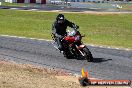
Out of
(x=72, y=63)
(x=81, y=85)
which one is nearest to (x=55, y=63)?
(x=72, y=63)

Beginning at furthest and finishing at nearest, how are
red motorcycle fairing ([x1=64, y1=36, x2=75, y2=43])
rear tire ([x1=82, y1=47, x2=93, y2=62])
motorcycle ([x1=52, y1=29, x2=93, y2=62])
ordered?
red motorcycle fairing ([x1=64, y1=36, x2=75, y2=43])
motorcycle ([x1=52, y1=29, x2=93, y2=62])
rear tire ([x1=82, y1=47, x2=93, y2=62])

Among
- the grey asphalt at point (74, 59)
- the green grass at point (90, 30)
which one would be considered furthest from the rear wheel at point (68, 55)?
the green grass at point (90, 30)

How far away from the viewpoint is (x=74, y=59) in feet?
52.9

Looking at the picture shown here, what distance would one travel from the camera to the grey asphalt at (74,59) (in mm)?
13628

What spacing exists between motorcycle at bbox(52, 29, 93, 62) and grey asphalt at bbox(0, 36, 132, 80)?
0.27 meters

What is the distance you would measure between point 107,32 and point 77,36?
580 inches

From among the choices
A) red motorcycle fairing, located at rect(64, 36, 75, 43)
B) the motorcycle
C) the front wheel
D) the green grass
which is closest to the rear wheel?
the motorcycle

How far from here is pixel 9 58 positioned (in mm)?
15828

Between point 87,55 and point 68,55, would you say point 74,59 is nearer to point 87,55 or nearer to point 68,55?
point 68,55

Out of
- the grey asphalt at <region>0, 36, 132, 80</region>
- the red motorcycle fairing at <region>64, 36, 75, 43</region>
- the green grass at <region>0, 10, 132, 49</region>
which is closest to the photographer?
the grey asphalt at <region>0, 36, 132, 80</region>

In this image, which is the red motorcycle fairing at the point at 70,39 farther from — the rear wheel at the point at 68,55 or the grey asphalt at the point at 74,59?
the grey asphalt at the point at 74,59

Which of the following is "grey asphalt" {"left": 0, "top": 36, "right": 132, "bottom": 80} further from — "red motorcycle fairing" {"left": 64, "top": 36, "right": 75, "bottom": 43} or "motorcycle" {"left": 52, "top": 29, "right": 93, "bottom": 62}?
"red motorcycle fairing" {"left": 64, "top": 36, "right": 75, "bottom": 43}

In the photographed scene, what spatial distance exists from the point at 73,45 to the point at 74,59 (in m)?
0.57

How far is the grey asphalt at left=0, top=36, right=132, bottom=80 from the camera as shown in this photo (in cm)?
1363
